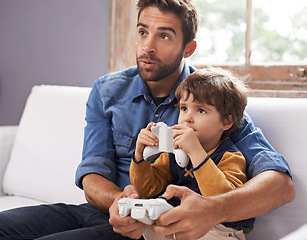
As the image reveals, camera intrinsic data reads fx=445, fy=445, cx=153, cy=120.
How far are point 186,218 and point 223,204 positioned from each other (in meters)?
0.11

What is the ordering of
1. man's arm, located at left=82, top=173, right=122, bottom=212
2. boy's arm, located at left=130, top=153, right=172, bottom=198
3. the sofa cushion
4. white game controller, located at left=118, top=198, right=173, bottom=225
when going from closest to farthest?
white game controller, located at left=118, top=198, right=173, bottom=225
boy's arm, located at left=130, top=153, right=172, bottom=198
man's arm, located at left=82, top=173, right=122, bottom=212
the sofa cushion

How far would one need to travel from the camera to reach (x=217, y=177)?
1.09m

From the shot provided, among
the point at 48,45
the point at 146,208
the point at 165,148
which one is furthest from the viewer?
the point at 48,45

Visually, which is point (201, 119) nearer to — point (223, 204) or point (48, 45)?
point (223, 204)

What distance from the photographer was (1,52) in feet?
10.3

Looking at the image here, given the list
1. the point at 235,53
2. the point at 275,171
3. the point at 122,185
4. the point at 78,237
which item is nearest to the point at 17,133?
the point at 122,185

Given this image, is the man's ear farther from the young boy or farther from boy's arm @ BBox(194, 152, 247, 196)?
boy's arm @ BBox(194, 152, 247, 196)

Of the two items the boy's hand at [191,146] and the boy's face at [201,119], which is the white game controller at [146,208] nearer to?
the boy's hand at [191,146]

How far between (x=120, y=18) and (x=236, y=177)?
1523 mm

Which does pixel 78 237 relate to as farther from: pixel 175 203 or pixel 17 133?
Result: pixel 17 133

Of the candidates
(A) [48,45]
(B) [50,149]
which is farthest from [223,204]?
(A) [48,45]

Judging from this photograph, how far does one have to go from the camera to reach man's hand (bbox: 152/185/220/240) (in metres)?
1.01

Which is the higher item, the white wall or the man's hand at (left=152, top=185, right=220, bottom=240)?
the white wall

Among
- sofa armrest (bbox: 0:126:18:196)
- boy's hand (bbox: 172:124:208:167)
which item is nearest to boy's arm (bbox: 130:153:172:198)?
boy's hand (bbox: 172:124:208:167)
